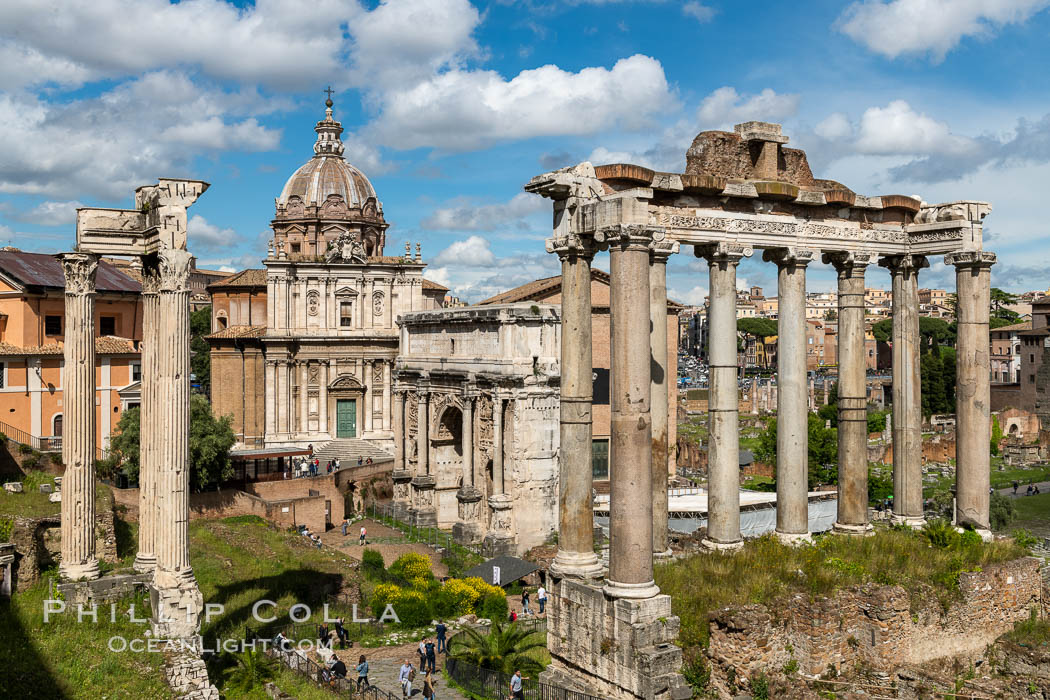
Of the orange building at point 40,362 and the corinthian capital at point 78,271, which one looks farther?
the orange building at point 40,362

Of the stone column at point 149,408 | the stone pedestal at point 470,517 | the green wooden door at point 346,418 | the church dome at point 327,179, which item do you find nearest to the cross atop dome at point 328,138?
the church dome at point 327,179

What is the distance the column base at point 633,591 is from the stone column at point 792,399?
473 cm

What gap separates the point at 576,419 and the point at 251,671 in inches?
320

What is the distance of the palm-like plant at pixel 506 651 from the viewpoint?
17.9m

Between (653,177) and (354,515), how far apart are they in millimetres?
29164

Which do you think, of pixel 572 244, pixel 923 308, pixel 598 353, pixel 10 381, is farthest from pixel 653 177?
pixel 923 308

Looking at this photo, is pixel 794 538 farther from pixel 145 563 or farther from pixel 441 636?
pixel 145 563

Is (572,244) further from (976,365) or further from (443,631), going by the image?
(443,631)

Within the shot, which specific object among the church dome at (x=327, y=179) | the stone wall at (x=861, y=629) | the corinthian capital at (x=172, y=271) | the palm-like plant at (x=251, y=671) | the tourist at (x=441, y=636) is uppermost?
the church dome at (x=327, y=179)

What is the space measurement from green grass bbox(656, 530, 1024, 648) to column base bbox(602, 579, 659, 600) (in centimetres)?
90

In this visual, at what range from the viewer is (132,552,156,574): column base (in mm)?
17859

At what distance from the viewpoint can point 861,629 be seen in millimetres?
14023

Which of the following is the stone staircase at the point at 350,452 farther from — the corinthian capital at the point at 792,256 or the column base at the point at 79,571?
the corinthian capital at the point at 792,256

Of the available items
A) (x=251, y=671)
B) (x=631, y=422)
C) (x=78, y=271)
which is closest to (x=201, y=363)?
(x=78, y=271)
